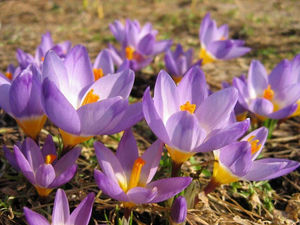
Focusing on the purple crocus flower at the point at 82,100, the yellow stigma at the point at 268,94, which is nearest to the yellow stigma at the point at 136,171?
the purple crocus flower at the point at 82,100

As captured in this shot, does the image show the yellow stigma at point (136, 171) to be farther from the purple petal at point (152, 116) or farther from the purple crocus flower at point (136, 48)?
the purple crocus flower at point (136, 48)

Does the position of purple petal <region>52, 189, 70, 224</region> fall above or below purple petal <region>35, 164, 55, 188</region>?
below

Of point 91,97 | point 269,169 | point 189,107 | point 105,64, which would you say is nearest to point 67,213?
point 91,97

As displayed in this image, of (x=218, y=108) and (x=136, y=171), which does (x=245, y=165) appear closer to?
(x=218, y=108)

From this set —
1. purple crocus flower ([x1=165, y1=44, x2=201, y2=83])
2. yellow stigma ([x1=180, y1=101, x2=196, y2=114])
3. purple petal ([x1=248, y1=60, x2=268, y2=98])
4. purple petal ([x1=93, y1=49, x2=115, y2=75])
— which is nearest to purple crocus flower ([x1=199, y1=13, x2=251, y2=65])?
purple crocus flower ([x1=165, y1=44, x2=201, y2=83])

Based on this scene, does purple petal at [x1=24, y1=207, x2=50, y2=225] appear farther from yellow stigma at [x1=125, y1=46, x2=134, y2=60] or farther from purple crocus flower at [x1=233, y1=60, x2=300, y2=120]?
yellow stigma at [x1=125, y1=46, x2=134, y2=60]

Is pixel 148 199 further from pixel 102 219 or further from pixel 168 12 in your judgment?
pixel 168 12
